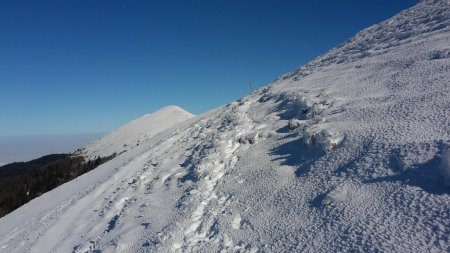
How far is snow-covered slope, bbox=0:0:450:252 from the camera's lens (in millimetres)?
7082

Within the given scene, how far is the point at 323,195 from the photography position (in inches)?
333

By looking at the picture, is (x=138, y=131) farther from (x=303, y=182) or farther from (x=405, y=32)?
(x=303, y=182)

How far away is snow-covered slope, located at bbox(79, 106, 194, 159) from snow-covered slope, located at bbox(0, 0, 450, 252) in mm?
35846

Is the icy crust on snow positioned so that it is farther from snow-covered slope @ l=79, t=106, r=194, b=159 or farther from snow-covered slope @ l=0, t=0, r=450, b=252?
snow-covered slope @ l=79, t=106, r=194, b=159

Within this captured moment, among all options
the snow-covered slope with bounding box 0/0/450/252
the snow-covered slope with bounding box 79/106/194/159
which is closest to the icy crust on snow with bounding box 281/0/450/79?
the snow-covered slope with bounding box 0/0/450/252

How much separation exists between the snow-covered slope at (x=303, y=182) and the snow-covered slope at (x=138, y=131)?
1411 inches

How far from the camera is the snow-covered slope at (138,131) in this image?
179 ft

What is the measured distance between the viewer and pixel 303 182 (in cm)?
946

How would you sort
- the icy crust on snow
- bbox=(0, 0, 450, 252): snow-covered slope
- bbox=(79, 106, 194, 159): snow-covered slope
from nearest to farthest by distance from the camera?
bbox=(0, 0, 450, 252): snow-covered slope
the icy crust on snow
bbox=(79, 106, 194, 159): snow-covered slope

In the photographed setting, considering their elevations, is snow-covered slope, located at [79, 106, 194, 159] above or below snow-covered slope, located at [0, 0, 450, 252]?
above

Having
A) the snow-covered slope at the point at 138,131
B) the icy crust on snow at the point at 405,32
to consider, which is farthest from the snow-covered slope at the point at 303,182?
the snow-covered slope at the point at 138,131

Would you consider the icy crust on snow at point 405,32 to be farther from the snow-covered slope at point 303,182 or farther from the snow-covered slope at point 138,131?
the snow-covered slope at point 138,131

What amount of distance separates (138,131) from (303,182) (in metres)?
53.0

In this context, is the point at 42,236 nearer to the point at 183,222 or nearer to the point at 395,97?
the point at 183,222
